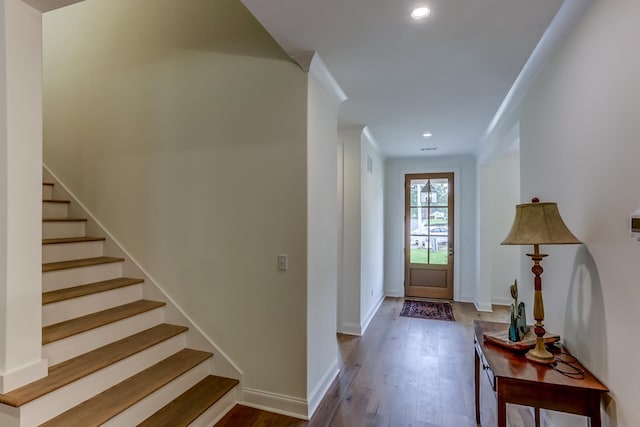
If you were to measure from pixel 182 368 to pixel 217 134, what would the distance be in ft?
5.68

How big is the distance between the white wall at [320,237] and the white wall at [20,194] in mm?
1544

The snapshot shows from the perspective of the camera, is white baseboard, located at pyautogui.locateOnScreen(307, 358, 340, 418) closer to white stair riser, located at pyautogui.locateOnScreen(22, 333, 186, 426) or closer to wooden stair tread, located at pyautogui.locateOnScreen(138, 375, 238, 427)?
wooden stair tread, located at pyautogui.locateOnScreen(138, 375, 238, 427)

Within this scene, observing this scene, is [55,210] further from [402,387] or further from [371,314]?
[371,314]

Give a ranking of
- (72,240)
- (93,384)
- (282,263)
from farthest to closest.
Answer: (72,240) < (282,263) < (93,384)

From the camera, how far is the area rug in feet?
15.9

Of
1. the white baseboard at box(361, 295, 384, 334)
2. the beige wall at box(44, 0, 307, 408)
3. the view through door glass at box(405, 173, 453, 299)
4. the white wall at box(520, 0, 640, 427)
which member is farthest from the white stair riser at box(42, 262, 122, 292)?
the view through door glass at box(405, 173, 453, 299)

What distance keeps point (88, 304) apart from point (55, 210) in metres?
1.24

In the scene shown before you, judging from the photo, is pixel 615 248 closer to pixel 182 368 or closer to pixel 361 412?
pixel 361 412

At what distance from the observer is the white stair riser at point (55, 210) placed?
301cm

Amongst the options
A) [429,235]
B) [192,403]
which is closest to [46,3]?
[192,403]

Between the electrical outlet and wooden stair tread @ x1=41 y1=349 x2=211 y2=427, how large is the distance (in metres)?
0.92

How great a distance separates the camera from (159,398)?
2104 millimetres

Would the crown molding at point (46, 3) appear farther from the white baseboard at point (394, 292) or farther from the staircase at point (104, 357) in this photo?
the white baseboard at point (394, 292)

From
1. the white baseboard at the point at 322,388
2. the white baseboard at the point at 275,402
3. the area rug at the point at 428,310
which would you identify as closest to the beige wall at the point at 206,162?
the white baseboard at the point at 275,402
